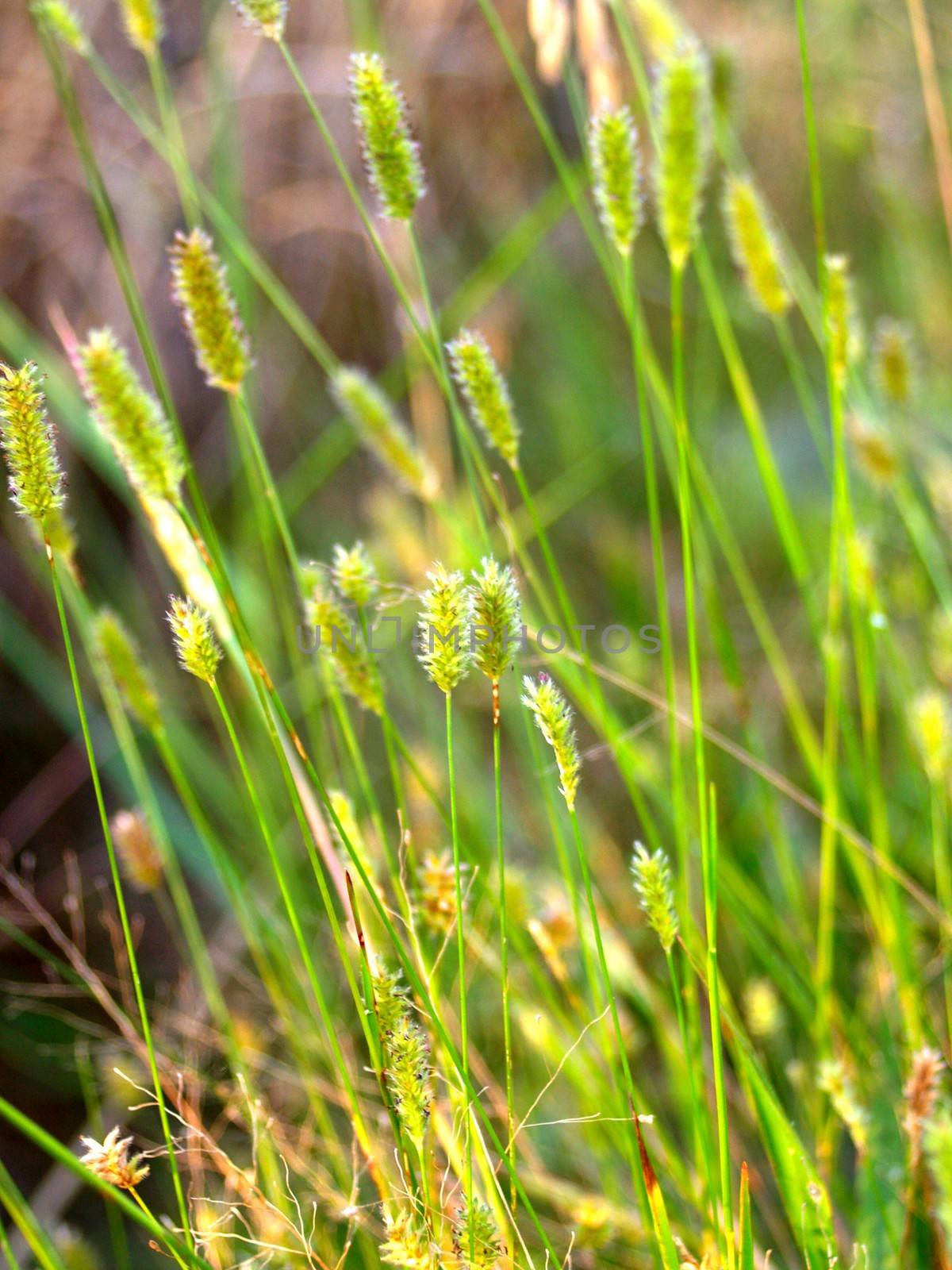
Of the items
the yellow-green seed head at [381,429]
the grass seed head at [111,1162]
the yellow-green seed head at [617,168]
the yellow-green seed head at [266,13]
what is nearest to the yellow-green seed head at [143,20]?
the yellow-green seed head at [266,13]

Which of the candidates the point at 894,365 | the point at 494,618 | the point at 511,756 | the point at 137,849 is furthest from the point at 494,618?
the point at 511,756

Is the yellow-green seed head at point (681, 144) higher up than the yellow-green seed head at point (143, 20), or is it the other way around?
the yellow-green seed head at point (143, 20)

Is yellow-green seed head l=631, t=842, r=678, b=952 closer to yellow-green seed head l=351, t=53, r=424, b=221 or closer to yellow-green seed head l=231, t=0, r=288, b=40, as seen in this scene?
yellow-green seed head l=351, t=53, r=424, b=221

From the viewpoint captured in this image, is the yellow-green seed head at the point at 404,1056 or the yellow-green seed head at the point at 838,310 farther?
the yellow-green seed head at the point at 838,310

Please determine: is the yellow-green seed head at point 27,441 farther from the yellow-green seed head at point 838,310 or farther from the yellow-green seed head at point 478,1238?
the yellow-green seed head at point 838,310

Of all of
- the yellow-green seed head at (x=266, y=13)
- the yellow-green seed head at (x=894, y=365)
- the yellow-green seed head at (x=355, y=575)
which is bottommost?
the yellow-green seed head at (x=355, y=575)

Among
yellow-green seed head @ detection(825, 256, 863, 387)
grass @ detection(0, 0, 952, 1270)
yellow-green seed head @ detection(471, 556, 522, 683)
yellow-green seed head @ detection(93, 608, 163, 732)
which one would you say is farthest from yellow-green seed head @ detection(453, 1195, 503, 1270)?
yellow-green seed head @ detection(825, 256, 863, 387)
